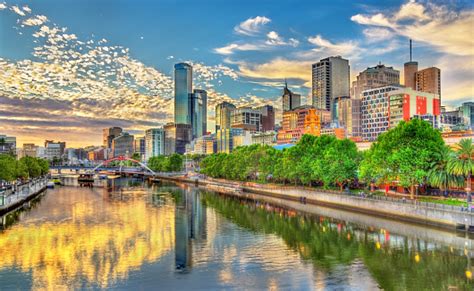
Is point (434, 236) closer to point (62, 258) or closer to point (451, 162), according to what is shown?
point (451, 162)

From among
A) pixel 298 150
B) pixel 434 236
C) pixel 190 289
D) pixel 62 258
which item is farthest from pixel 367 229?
pixel 298 150

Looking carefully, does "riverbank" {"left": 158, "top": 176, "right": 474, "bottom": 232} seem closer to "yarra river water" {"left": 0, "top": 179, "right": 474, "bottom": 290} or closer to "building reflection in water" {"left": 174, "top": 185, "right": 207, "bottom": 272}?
"yarra river water" {"left": 0, "top": 179, "right": 474, "bottom": 290}

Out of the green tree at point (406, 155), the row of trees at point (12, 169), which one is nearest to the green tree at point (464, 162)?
the green tree at point (406, 155)

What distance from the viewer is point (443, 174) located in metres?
52.8

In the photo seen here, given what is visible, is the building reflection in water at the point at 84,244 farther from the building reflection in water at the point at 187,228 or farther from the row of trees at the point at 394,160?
the row of trees at the point at 394,160

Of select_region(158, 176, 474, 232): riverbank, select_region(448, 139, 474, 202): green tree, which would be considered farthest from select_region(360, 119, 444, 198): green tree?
select_region(448, 139, 474, 202): green tree

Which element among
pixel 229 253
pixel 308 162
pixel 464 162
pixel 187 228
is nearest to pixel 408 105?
pixel 308 162

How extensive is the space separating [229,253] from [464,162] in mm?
29165

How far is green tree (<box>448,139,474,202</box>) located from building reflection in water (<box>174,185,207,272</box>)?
29.1 m

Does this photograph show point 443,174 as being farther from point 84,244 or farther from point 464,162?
point 84,244

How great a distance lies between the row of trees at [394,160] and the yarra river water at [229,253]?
708 centimetres

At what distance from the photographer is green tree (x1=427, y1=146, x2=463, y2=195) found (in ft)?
171

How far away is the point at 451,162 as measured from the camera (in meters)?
50.8

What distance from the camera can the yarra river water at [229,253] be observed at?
98.8ft
